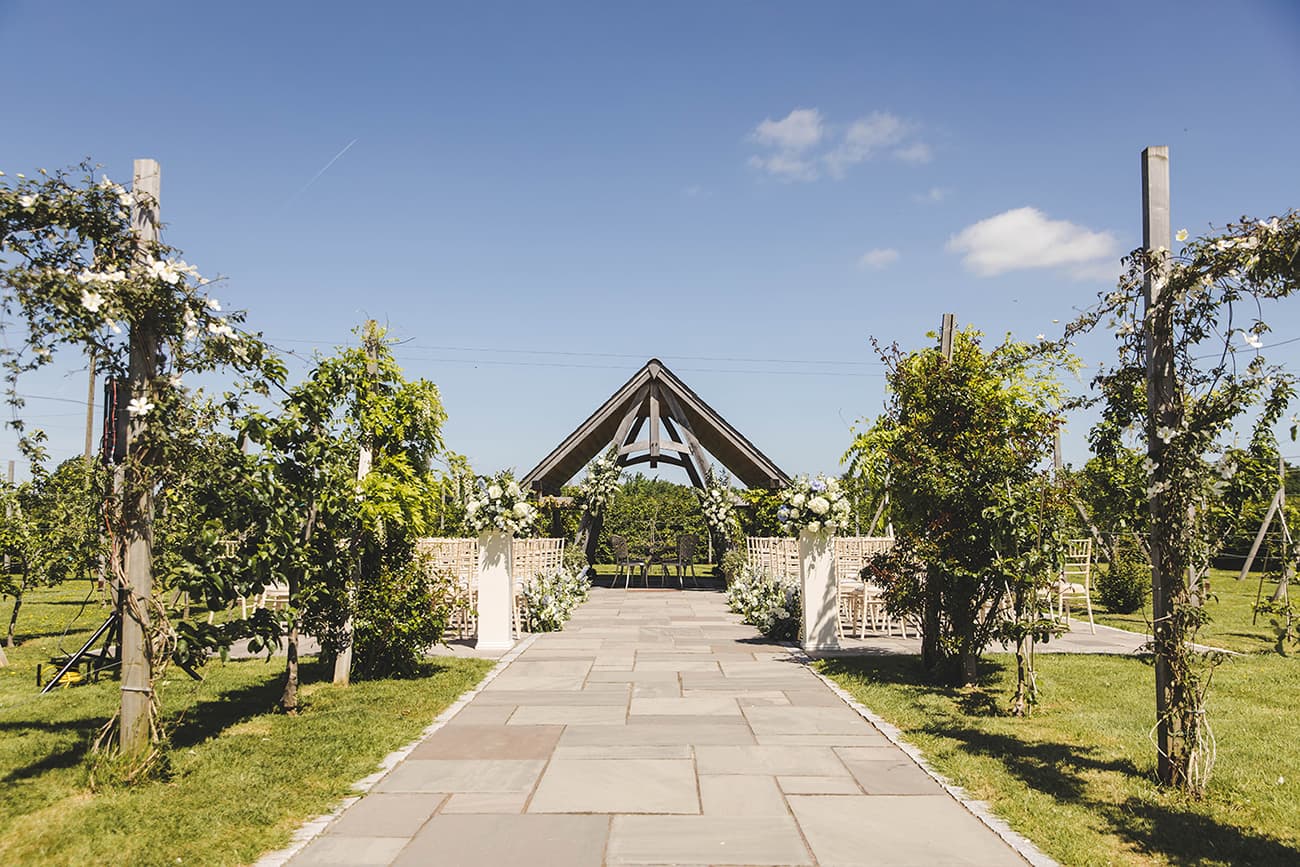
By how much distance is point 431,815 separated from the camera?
3.92m

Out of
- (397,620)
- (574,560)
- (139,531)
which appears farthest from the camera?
(574,560)

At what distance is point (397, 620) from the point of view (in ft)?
23.7

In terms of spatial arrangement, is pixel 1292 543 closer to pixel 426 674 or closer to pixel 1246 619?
pixel 426 674

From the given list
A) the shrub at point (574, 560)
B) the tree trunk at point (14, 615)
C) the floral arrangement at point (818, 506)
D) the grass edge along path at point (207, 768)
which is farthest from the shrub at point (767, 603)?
the tree trunk at point (14, 615)

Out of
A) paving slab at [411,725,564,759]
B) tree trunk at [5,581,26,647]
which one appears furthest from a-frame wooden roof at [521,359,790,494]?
paving slab at [411,725,564,759]

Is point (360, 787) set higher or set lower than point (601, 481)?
lower

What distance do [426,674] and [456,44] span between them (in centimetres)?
602

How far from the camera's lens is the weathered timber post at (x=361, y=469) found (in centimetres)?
695

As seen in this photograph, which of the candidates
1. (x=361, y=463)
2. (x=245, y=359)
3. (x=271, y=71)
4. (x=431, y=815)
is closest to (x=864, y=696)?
(x=431, y=815)

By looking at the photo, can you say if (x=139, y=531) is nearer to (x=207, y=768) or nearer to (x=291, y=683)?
(x=207, y=768)

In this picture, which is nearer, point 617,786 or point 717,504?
point 617,786

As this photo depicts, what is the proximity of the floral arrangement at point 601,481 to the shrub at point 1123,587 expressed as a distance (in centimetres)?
880

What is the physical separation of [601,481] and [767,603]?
587 centimetres

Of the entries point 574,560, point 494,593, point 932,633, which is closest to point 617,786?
point 932,633
